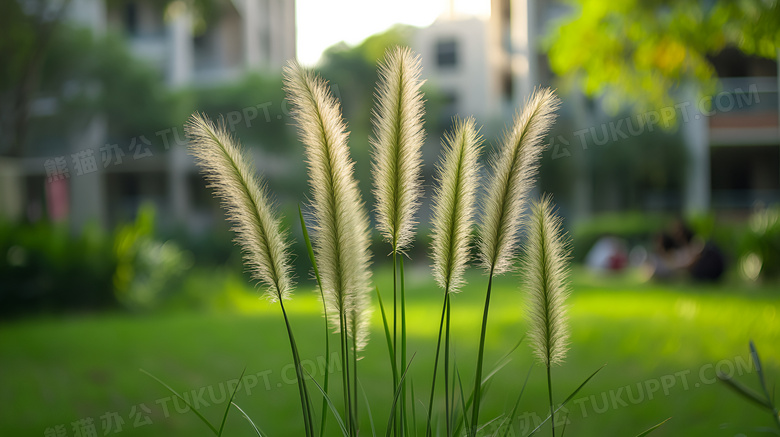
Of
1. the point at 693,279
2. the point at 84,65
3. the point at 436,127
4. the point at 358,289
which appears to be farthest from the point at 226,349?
the point at 436,127

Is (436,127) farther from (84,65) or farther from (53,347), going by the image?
(53,347)

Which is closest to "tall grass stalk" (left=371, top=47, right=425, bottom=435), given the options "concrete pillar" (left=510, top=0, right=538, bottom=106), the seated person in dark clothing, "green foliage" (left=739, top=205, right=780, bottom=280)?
the seated person in dark clothing

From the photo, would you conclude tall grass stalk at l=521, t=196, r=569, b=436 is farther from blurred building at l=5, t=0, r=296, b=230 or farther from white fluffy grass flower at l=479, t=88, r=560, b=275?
blurred building at l=5, t=0, r=296, b=230

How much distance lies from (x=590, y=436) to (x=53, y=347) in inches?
149

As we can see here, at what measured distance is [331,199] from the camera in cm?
80

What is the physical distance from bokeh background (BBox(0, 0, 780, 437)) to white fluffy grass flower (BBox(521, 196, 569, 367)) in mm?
88

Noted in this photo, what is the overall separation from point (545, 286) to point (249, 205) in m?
0.41

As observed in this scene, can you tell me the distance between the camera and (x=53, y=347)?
435 centimetres

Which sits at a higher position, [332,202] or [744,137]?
[744,137]

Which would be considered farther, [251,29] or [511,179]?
[251,29]

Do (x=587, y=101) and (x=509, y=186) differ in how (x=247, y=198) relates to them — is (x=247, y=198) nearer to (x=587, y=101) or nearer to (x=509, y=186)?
(x=509, y=186)

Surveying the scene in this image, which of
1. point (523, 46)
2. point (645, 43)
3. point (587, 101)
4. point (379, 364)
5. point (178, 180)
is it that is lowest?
point (379, 364)

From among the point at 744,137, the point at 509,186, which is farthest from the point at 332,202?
the point at 744,137

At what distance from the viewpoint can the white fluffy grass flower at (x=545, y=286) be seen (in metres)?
0.82
